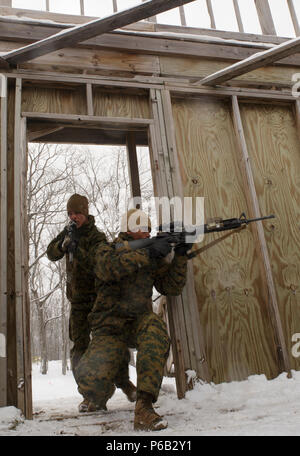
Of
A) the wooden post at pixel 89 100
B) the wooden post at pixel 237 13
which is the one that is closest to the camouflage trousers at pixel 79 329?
the wooden post at pixel 89 100

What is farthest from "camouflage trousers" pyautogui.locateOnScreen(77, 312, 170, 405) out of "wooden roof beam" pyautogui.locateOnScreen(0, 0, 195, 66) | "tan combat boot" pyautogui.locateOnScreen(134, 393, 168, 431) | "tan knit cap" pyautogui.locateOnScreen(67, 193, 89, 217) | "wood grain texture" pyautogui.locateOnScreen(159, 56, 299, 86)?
"wood grain texture" pyautogui.locateOnScreen(159, 56, 299, 86)

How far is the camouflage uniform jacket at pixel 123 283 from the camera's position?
2775 millimetres

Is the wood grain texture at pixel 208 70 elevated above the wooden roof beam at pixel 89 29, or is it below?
above

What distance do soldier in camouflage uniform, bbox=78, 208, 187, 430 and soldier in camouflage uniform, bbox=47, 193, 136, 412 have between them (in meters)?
0.50

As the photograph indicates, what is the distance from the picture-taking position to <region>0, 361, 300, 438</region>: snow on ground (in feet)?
6.33

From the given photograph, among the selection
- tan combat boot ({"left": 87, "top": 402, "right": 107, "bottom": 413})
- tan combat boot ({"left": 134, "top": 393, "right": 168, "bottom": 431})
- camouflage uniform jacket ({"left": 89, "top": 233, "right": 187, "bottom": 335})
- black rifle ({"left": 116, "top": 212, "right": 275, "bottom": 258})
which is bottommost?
tan combat boot ({"left": 87, "top": 402, "right": 107, "bottom": 413})

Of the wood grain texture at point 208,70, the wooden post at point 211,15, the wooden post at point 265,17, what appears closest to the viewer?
the wood grain texture at point 208,70

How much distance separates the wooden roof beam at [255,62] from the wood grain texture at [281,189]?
496mm

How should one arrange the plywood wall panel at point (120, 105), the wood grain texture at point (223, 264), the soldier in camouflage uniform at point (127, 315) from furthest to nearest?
the plywood wall panel at point (120, 105), the wood grain texture at point (223, 264), the soldier in camouflage uniform at point (127, 315)

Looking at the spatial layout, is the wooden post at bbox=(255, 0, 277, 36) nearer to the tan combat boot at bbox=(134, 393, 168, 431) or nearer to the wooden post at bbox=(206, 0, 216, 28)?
the wooden post at bbox=(206, 0, 216, 28)

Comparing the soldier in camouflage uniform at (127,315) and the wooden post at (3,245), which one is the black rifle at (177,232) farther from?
the wooden post at (3,245)

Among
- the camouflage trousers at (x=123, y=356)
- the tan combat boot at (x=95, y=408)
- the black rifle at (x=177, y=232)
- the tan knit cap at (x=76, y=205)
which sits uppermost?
the tan knit cap at (x=76, y=205)
